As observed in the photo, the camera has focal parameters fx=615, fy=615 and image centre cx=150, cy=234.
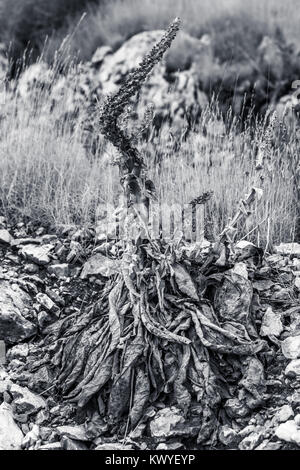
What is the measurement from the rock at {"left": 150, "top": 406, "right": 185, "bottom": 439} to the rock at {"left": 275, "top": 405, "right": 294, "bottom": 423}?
44cm

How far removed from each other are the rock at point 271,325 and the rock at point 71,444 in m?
1.12

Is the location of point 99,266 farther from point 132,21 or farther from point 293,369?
point 132,21

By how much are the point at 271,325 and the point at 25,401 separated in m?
1.36

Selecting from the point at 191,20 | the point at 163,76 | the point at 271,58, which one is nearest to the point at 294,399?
the point at 163,76

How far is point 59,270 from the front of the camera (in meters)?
3.99

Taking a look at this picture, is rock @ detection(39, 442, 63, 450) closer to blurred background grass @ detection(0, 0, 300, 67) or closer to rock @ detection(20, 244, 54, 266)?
rock @ detection(20, 244, 54, 266)

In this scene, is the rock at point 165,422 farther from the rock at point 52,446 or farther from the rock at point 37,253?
the rock at point 37,253

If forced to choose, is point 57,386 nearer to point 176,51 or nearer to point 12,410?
point 12,410

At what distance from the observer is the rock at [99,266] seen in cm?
387

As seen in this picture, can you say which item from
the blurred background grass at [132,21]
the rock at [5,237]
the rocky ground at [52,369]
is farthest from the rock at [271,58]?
the rock at [5,237]

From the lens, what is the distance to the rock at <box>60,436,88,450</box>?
2797 millimetres

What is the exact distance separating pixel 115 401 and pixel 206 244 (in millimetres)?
1435
